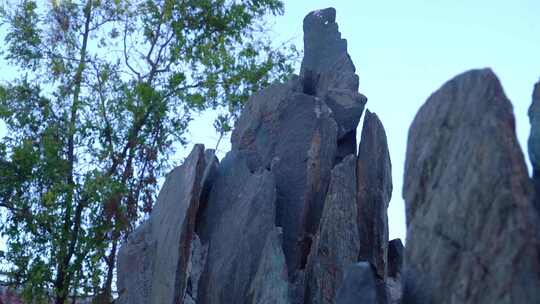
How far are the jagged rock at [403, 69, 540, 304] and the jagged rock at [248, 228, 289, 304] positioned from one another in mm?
3388

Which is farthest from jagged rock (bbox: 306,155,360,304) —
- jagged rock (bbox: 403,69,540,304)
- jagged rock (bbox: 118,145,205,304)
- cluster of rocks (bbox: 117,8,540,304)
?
jagged rock (bbox: 403,69,540,304)

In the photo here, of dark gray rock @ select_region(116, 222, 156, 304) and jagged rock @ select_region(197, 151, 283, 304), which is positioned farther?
dark gray rock @ select_region(116, 222, 156, 304)

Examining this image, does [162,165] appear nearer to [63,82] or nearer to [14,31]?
[63,82]

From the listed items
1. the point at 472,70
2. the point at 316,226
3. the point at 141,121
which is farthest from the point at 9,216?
the point at 472,70

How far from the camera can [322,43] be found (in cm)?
1328

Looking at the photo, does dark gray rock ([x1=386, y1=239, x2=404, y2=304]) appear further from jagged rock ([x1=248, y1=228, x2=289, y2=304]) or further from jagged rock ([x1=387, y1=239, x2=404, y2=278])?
jagged rock ([x1=248, y1=228, x2=289, y2=304])

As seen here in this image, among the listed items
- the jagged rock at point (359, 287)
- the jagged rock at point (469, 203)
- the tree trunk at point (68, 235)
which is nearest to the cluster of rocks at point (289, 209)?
the jagged rock at point (359, 287)

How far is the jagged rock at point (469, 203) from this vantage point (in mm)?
5773

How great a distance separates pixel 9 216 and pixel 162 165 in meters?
3.40

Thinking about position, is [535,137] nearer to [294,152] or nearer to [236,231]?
[236,231]

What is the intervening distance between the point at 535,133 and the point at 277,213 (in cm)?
468

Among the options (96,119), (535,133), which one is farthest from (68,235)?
(535,133)

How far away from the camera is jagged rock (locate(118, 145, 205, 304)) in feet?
35.6

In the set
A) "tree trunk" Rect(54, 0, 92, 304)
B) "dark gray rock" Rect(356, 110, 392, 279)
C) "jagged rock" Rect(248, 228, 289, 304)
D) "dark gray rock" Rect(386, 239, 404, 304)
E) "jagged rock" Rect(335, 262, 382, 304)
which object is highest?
"tree trunk" Rect(54, 0, 92, 304)
